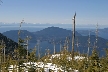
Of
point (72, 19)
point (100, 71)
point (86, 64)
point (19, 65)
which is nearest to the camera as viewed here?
point (19, 65)

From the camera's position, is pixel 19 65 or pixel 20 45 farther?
pixel 19 65

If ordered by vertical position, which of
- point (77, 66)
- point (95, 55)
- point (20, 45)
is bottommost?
point (77, 66)

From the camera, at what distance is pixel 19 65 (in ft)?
55.0

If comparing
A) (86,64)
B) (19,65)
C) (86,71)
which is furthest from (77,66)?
(19,65)

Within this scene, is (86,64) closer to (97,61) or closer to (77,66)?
(77,66)

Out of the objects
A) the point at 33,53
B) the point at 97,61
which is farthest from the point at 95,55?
the point at 33,53

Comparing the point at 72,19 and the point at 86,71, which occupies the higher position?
the point at 72,19

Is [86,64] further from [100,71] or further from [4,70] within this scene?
[4,70]

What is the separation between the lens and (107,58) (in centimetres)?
2088

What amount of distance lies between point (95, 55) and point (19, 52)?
7597 millimetres

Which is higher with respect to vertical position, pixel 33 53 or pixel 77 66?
pixel 33 53

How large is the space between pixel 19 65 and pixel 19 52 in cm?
157

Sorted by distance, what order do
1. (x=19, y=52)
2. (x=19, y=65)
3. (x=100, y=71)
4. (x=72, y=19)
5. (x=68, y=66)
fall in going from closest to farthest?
1. (x=19, y=52)
2. (x=19, y=65)
3. (x=68, y=66)
4. (x=100, y=71)
5. (x=72, y=19)

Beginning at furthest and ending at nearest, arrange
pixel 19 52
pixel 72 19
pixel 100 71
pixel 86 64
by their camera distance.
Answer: pixel 72 19 < pixel 86 64 < pixel 100 71 < pixel 19 52
